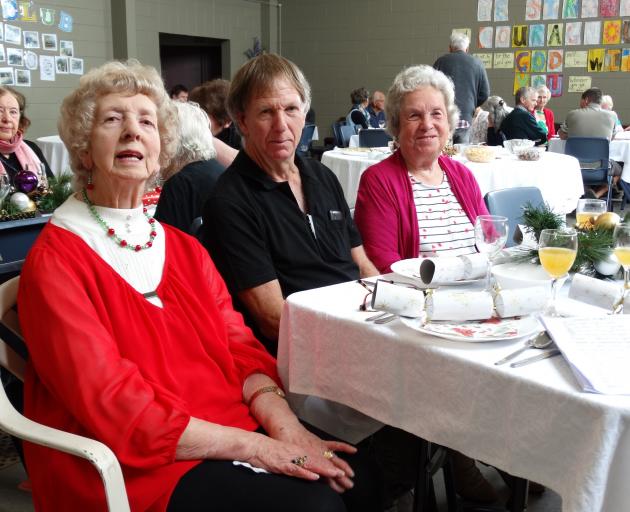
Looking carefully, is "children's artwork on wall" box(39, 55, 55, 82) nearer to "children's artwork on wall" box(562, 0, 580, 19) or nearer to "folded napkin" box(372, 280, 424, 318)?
"children's artwork on wall" box(562, 0, 580, 19)

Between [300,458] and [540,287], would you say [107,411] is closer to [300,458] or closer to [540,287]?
[300,458]

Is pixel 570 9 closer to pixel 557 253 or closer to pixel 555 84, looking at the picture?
pixel 555 84

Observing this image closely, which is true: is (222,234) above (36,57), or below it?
below

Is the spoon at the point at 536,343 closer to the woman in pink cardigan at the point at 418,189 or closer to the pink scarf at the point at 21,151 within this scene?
the woman in pink cardigan at the point at 418,189

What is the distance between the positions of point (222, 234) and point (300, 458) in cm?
70

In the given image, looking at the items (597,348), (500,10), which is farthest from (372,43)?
(597,348)

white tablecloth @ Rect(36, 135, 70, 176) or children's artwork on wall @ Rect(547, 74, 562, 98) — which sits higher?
children's artwork on wall @ Rect(547, 74, 562, 98)

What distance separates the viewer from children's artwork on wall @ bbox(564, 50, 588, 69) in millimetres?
9969

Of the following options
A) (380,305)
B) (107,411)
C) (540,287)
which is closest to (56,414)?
(107,411)

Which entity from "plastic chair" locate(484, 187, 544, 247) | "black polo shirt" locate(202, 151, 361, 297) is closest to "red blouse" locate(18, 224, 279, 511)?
"black polo shirt" locate(202, 151, 361, 297)

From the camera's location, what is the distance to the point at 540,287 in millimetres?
1385

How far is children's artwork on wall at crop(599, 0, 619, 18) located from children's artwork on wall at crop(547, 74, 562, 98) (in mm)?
1020

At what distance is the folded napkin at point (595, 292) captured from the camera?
55.8 inches

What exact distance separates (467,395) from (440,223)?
1.21 meters
